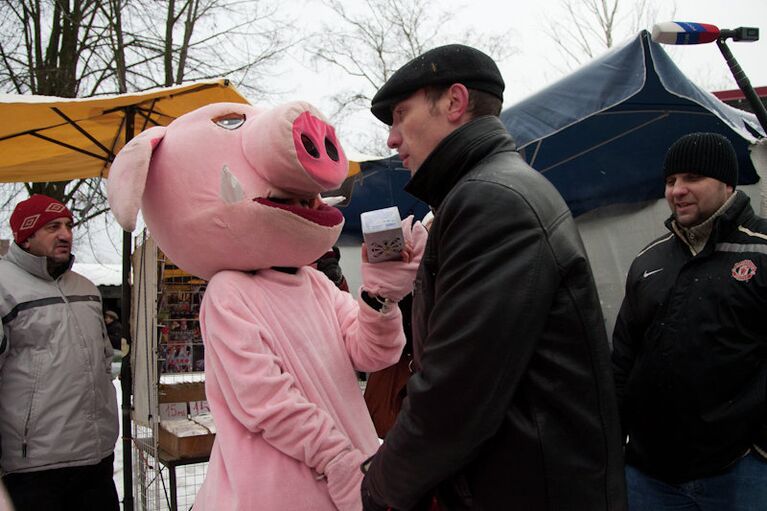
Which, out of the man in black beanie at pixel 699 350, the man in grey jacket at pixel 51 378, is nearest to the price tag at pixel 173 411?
the man in grey jacket at pixel 51 378

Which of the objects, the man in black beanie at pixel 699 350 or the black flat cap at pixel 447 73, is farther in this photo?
the man in black beanie at pixel 699 350

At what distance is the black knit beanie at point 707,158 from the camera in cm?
259

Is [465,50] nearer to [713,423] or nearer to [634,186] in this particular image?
[713,423]

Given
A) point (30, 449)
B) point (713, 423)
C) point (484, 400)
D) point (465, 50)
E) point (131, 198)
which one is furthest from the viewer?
point (30, 449)

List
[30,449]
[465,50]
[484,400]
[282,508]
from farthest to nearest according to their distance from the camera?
[30,449]
[282,508]
[465,50]
[484,400]

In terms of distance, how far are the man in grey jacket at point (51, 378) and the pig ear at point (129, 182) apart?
4.96ft

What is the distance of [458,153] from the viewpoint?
154 centimetres

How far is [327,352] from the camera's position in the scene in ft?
7.28

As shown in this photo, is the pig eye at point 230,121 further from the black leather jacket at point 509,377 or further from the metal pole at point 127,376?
the metal pole at point 127,376

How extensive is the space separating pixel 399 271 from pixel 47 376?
2.27 metres

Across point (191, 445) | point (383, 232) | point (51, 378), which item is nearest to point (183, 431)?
point (191, 445)

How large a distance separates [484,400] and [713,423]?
1.51 meters

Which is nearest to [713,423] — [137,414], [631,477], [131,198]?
A: [631,477]

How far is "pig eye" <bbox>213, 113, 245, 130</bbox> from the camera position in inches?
93.0
